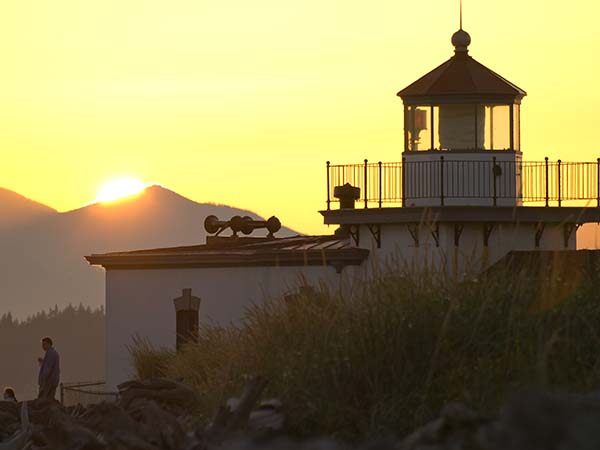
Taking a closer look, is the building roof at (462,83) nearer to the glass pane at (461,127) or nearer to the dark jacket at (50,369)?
the glass pane at (461,127)

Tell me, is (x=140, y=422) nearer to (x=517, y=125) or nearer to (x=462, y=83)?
(x=462, y=83)

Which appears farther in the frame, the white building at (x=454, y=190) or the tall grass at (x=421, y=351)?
the white building at (x=454, y=190)

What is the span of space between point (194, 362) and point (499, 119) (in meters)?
15.5

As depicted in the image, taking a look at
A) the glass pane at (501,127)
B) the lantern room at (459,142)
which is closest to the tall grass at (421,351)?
the lantern room at (459,142)

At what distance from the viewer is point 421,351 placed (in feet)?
54.6

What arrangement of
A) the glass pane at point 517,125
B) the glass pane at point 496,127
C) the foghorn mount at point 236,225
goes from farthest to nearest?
the foghorn mount at point 236,225 < the glass pane at point 517,125 < the glass pane at point 496,127

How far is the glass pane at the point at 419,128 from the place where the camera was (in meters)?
37.1

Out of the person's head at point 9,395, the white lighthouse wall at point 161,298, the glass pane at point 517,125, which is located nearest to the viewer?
the person's head at point 9,395

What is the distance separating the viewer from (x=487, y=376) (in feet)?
52.7

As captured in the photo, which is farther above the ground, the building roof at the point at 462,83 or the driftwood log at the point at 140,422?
the building roof at the point at 462,83

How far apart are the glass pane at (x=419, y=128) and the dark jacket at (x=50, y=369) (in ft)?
33.8

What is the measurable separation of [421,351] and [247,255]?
23.5 meters

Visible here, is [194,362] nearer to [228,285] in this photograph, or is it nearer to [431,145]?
[431,145]

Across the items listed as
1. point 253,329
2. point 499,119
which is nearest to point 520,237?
point 499,119
